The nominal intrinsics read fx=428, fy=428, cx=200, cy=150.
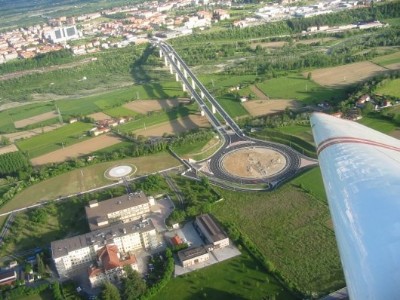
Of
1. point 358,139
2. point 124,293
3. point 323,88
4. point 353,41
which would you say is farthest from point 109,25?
point 358,139

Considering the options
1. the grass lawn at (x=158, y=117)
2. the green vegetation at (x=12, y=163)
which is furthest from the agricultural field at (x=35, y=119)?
the grass lawn at (x=158, y=117)

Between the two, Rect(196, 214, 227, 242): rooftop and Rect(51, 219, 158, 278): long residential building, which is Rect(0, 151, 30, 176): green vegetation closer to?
Rect(51, 219, 158, 278): long residential building

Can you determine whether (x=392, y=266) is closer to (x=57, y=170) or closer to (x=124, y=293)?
(x=124, y=293)

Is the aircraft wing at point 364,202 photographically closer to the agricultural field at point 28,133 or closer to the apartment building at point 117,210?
the apartment building at point 117,210

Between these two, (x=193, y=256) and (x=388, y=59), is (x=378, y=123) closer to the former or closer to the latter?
(x=388, y=59)

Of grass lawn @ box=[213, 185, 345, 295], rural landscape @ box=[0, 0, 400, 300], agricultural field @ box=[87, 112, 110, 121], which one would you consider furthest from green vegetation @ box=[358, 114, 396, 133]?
agricultural field @ box=[87, 112, 110, 121]

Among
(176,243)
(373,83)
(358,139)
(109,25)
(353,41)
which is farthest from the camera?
(109,25)
